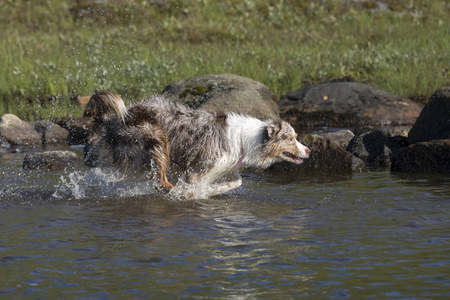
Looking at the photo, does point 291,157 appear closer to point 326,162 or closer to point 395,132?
point 326,162

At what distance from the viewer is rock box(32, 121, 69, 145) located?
52.6ft

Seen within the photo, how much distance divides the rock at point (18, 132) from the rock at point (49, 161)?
134 inches

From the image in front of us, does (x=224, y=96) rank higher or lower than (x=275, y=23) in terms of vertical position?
A: lower

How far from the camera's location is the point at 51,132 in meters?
16.3

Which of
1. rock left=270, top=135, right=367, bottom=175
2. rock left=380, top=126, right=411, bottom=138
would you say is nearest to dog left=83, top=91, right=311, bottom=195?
rock left=270, top=135, right=367, bottom=175

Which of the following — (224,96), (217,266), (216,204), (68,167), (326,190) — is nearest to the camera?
(217,266)

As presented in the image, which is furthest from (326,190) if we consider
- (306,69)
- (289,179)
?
(306,69)

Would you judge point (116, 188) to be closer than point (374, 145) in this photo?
Yes

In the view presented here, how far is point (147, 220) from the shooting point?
814cm

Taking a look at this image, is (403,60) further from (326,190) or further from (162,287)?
(162,287)

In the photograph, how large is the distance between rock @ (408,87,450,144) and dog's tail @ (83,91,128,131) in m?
6.52

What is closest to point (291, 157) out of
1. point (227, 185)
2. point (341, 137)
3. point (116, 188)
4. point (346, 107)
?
point (227, 185)

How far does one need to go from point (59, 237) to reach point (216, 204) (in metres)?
2.63

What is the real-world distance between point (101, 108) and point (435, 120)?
705 cm
